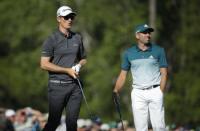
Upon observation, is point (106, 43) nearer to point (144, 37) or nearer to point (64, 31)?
point (144, 37)

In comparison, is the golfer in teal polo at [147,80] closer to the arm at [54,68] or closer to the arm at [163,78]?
the arm at [163,78]

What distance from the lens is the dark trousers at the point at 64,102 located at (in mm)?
12273

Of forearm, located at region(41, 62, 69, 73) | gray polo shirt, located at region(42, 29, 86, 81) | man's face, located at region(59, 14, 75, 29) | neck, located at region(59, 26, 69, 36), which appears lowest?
forearm, located at region(41, 62, 69, 73)

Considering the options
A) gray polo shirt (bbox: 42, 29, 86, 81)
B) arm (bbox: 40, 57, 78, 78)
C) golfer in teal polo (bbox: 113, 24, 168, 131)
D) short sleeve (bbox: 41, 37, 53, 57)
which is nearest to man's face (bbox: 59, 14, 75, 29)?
gray polo shirt (bbox: 42, 29, 86, 81)

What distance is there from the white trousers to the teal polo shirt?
115 millimetres

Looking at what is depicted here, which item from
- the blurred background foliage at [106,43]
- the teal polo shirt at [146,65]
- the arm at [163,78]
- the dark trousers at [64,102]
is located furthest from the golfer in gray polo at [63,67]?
the blurred background foliage at [106,43]

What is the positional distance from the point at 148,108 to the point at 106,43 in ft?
102

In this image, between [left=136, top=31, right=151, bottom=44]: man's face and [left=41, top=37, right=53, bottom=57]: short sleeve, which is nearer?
[left=41, top=37, right=53, bottom=57]: short sleeve

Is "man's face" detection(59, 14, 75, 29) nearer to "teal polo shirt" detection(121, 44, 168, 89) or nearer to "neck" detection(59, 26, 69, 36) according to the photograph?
"neck" detection(59, 26, 69, 36)

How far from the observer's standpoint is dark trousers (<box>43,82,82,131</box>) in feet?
40.3

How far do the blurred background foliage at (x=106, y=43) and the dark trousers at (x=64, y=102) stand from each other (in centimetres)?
2942

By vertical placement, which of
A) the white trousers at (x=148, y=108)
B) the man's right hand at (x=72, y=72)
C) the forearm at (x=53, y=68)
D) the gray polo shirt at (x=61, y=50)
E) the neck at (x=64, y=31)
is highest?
the neck at (x=64, y=31)

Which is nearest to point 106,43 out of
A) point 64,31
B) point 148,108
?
point 148,108

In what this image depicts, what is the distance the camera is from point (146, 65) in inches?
507
